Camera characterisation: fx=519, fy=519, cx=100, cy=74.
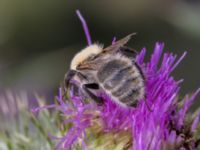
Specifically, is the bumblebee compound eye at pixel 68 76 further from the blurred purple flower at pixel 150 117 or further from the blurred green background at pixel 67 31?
the blurred green background at pixel 67 31

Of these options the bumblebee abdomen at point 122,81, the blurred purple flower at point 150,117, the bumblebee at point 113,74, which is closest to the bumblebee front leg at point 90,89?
the bumblebee at point 113,74

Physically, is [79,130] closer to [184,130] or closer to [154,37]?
[184,130]

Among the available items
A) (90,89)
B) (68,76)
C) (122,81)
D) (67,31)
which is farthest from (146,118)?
(67,31)

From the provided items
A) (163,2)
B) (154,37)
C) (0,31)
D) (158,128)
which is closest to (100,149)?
(158,128)

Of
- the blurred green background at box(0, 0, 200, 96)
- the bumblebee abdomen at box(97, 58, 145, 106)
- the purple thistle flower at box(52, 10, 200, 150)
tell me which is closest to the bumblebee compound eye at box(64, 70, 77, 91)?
the purple thistle flower at box(52, 10, 200, 150)

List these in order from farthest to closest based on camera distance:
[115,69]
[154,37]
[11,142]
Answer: [154,37], [11,142], [115,69]

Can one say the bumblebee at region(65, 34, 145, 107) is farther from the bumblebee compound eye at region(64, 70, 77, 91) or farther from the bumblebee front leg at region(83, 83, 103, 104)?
the bumblebee compound eye at region(64, 70, 77, 91)
